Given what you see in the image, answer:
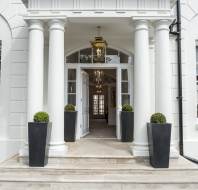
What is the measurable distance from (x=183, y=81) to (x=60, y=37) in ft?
10.5

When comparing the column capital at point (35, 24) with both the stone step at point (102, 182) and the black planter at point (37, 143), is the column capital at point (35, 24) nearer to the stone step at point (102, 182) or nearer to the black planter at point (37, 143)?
the black planter at point (37, 143)

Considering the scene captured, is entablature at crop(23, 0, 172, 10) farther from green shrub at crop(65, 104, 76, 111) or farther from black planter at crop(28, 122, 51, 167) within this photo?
green shrub at crop(65, 104, 76, 111)

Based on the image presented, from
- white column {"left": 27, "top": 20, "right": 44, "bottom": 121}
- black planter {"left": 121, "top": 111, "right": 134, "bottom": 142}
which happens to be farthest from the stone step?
black planter {"left": 121, "top": 111, "right": 134, "bottom": 142}

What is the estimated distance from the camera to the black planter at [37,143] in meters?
4.59

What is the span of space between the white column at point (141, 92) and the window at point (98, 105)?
13.4m

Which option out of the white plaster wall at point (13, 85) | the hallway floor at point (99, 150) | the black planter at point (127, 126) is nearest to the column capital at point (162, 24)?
the black planter at point (127, 126)

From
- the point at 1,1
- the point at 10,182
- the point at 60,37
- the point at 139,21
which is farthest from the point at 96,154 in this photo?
the point at 1,1

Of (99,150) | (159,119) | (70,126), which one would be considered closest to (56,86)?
(99,150)

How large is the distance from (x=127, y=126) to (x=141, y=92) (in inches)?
68.7

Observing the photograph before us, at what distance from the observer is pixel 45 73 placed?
6594 millimetres

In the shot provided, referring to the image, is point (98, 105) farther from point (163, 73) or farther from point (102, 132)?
point (163, 73)

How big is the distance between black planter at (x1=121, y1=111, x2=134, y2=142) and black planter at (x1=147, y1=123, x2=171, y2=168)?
1.91 m

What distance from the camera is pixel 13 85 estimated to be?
21.2 ft

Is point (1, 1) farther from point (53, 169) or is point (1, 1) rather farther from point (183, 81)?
point (183, 81)
